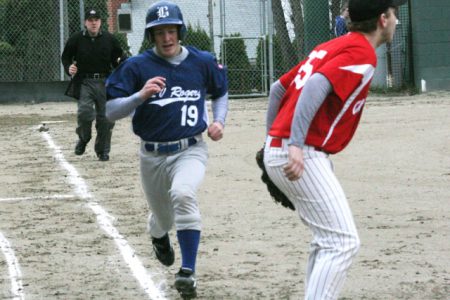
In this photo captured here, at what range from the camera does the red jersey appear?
520 centimetres

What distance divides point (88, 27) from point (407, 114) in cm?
688

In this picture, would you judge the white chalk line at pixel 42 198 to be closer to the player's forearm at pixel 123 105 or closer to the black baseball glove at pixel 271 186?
the player's forearm at pixel 123 105

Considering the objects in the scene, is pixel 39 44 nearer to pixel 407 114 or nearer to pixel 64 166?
pixel 407 114

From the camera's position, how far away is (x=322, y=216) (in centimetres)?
536

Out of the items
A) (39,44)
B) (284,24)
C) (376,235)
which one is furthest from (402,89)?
(376,235)

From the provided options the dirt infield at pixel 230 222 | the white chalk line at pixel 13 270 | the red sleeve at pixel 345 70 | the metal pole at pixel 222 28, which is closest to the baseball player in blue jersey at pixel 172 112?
the dirt infield at pixel 230 222

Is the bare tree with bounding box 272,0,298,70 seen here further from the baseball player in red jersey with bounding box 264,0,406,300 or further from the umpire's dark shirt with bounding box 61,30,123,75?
the baseball player in red jersey with bounding box 264,0,406,300

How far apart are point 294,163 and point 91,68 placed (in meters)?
9.81

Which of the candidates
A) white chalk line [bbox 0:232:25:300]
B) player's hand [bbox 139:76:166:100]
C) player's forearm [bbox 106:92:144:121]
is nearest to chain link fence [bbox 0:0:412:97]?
white chalk line [bbox 0:232:25:300]

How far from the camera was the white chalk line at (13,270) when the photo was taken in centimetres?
704

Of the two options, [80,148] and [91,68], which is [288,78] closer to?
[91,68]

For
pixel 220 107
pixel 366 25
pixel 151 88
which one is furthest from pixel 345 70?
pixel 220 107

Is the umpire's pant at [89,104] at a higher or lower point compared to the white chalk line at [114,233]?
higher

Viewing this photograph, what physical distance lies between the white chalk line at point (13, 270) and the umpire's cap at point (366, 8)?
113 inches
